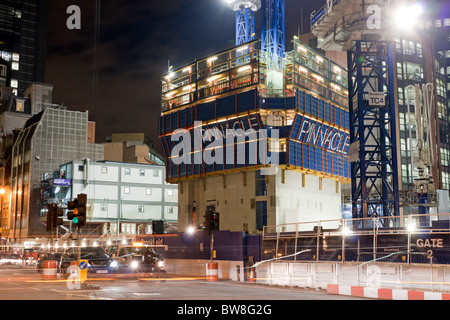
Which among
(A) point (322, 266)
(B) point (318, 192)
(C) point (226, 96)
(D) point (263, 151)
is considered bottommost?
(A) point (322, 266)

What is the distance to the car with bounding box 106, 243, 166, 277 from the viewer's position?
30.9 m

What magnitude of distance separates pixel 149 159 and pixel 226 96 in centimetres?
4398

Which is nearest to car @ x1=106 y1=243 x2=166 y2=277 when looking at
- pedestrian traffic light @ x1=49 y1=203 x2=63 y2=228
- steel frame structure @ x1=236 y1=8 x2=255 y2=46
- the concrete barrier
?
pedestrian traffic light @ x1=49 y1=203 x2=63 y2=228

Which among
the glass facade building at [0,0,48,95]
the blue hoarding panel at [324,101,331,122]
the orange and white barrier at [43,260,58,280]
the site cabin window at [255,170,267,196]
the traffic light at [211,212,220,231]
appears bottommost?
the orange and white barrier at [43,260,58,280]

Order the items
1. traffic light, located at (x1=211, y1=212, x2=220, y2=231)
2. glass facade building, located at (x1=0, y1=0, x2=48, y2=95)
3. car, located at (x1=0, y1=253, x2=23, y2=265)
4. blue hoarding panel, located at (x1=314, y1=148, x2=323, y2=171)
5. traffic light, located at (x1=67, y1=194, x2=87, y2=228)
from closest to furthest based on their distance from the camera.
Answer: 1. traffic light, located at (x1=67, y1=194, x2=87, y2=228)
2. traffic light, located at (x1=211, y1=212, x2=220, y2=231)
3. car, located at (x1=0, y1=253, x2=23, y2=265)
4. blue hoarding panel, located at (x1=314, y1=148, x2=323, y2=171)
5. glass facade building, located at (x1=0, y1=0, x2=48, y2=95)

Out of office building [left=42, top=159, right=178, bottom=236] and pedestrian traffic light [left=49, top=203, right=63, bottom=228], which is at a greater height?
office building [left=42, top=159, right=178, bottom=236]

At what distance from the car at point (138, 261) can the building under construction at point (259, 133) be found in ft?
88.2

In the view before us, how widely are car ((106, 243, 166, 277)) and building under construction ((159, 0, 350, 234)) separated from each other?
26.9m

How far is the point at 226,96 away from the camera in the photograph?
69.8 m

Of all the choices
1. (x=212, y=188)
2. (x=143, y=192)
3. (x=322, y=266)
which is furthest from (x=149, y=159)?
(x=322, y=266)

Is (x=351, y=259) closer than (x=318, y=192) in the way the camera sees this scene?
Yes

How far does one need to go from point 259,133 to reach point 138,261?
120 ft

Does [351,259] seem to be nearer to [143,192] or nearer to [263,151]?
[263,151]

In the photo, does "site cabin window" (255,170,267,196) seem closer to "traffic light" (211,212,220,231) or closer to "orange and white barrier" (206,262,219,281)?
"traffic light" (211,212,220,231)
